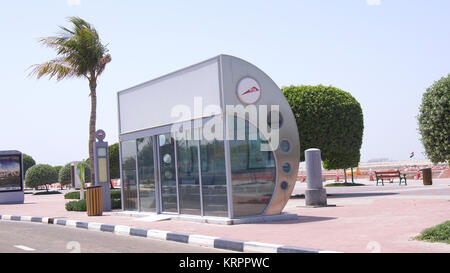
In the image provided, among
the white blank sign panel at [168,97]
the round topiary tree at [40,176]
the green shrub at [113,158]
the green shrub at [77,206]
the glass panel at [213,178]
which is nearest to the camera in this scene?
the glass panel at [213,178]

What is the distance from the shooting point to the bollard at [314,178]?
16.2m

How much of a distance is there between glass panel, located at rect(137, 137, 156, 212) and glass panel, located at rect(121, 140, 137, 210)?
1.25ft

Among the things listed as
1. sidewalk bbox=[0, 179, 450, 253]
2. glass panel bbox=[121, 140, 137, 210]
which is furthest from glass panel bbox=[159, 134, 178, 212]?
glass panel bbox=[121, 140, 137, 210]

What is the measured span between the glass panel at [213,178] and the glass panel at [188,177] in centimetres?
33

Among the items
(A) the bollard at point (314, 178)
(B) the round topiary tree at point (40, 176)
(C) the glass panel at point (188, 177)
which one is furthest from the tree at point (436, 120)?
(B) the round topiary tree at point (40, 176)

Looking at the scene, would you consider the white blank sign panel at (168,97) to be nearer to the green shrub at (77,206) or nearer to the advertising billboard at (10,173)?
the green shrub at (77,206)

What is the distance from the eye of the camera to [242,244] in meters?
8.89

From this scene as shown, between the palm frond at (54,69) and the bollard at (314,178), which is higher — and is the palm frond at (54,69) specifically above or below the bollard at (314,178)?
above

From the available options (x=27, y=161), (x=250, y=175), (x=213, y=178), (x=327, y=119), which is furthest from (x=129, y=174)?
(x=27, y=161)

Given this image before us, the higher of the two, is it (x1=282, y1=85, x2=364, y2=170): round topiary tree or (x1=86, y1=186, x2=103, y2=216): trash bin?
(x1=282, y1=85, x2=364, y2=170): round topiary tree

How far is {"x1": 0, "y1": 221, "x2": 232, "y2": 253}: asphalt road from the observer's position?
9125 millimetres

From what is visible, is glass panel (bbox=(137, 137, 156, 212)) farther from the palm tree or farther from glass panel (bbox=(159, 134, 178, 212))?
the palm tree

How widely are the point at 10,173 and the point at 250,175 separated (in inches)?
864
